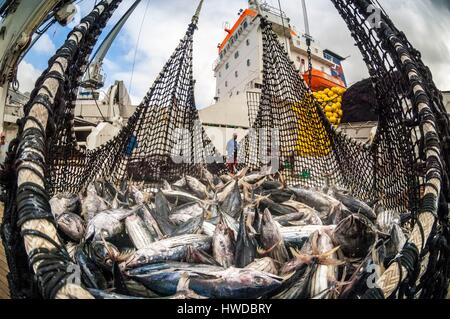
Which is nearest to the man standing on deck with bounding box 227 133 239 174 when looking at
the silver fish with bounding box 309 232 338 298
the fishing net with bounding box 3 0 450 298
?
the fishing net with bounding box 3 0 450 298

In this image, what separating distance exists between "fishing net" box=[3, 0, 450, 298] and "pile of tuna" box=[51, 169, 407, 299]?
217 mm

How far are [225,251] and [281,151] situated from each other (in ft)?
11.9

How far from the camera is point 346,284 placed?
1.14 metres

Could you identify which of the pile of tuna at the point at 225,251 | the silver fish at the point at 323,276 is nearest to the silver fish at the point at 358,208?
the pile of tuna at the point at 225,251

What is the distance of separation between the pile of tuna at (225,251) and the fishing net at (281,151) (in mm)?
217

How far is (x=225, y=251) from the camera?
1.47m

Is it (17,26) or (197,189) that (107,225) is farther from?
(17,26)

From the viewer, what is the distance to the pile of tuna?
115 cm

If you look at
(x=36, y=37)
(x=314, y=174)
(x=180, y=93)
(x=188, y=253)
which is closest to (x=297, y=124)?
(x=314, y=174)

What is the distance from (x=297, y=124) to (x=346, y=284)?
4107 mm

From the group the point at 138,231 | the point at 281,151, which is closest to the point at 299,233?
the point at 138,231
